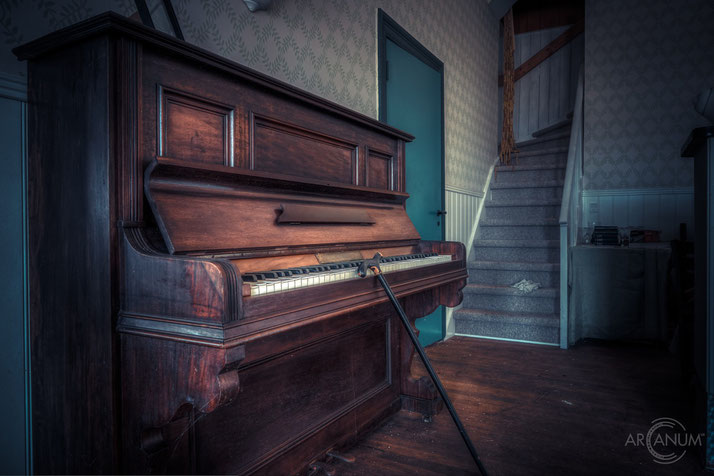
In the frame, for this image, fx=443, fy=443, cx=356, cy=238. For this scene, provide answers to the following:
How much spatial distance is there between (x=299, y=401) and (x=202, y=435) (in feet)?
1.37

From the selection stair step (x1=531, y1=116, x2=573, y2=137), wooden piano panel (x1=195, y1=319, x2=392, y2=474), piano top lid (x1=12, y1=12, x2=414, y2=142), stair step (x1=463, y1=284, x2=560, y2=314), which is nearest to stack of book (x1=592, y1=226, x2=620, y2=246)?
stair step (x1=463, y1=284, x2=560, y2=314)

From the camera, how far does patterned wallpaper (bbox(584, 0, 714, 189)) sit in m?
4.22

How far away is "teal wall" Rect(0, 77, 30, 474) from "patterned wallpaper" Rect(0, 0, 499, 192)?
0.15 meters

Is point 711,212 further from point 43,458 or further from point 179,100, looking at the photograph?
point 43,458

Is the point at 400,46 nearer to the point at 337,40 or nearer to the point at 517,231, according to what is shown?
the point at 337,40

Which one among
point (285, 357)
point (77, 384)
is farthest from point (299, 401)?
point (77, 384)

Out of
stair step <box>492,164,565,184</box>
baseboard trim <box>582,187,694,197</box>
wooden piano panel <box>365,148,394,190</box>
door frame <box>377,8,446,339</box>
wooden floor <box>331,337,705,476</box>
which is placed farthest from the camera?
stair step <box>492,164,565,184</box>

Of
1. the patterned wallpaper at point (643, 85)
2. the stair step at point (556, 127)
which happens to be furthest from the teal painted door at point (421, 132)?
the stair step at point (556, 127)

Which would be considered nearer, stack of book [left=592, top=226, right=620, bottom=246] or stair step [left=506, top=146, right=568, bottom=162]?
stack of book [left=592, top=226, right=620, bottom=246]

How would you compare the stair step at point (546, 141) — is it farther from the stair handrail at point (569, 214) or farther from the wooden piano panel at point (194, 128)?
the wooden piano panel at point (194, 128)

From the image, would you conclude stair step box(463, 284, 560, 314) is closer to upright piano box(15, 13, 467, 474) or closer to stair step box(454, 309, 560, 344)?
stair step box(454, 309, 560, 344)

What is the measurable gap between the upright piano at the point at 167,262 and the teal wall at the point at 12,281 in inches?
1.7

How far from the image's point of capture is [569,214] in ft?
11.7

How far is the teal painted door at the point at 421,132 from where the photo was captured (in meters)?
3.02
